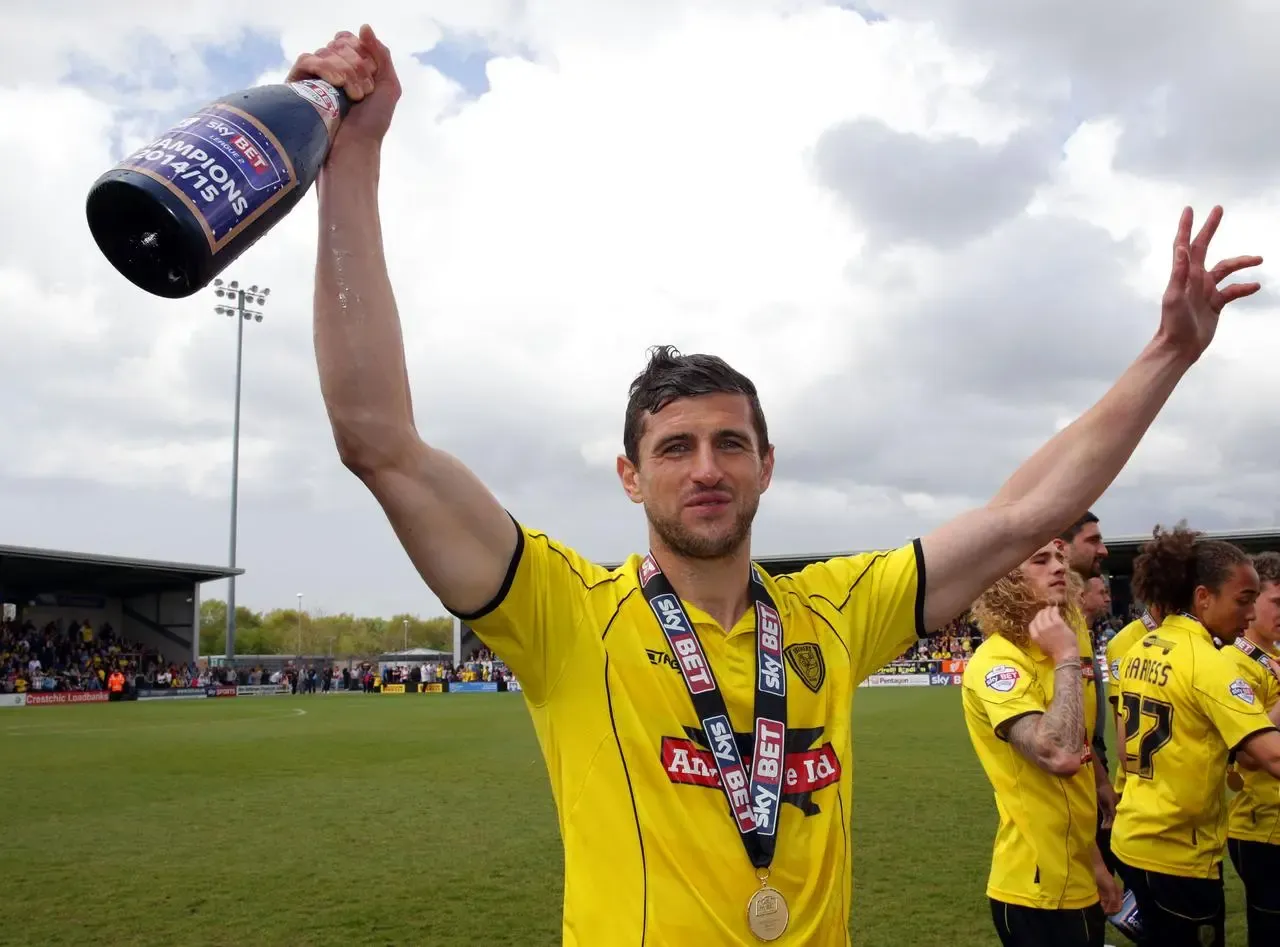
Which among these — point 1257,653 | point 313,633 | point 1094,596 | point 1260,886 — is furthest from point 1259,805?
point 313,633

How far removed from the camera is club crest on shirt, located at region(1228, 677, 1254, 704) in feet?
14.7

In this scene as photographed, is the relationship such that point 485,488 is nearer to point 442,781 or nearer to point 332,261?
point 332,261

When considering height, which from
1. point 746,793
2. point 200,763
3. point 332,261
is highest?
point 332,261

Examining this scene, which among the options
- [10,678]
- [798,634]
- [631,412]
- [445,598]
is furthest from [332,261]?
[10,678]

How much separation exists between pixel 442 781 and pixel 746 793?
12552mm

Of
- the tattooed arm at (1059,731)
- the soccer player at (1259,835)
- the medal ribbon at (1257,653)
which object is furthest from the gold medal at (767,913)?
the medal ribbon at (1257,653)

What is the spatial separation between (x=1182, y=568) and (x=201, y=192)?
206 inches

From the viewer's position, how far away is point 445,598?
2.15 m

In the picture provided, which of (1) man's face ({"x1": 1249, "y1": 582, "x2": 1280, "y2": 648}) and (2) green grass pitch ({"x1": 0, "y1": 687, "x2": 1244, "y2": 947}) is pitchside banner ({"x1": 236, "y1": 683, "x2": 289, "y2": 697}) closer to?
(2) green grass pitch ({"x1": 0, "y1": 687, "x2": 1244, "y2": 947})

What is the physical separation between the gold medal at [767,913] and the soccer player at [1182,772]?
10.6 ft

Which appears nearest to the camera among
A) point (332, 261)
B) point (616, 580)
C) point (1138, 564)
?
point (332, 261)

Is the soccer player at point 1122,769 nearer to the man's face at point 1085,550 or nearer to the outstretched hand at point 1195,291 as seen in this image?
the man's face at point 1085,550

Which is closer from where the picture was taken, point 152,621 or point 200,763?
point 200,763

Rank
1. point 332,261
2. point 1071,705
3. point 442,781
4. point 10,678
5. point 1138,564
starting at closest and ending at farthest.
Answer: point 332,261 → point 1071,705 → point 1138,564 → point 442,781 → point 10,678
